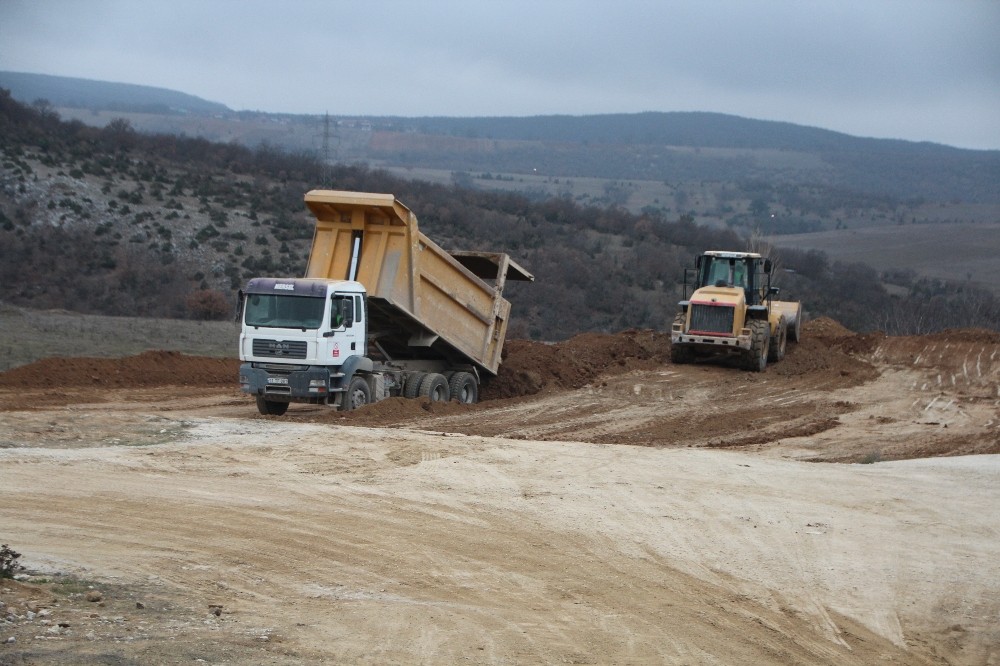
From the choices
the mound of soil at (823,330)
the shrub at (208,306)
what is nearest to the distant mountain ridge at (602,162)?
the shrub at (208,306)

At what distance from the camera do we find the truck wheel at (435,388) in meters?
20.8

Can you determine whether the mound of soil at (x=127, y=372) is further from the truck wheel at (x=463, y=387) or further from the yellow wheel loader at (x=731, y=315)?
the yellow wheel loader at (x=731, y=315)

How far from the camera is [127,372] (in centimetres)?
2416

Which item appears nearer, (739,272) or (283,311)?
(283,311)

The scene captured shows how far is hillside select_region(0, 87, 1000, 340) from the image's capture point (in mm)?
46156

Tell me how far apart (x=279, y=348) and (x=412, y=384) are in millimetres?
3176

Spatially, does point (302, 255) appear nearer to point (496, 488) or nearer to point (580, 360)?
point (580, 360)

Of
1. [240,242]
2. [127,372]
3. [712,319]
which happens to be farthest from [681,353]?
[240,242]

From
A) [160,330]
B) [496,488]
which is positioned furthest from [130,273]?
[496,488]

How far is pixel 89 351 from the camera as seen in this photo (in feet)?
90.7

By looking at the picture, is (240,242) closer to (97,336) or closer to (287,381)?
(97,336)

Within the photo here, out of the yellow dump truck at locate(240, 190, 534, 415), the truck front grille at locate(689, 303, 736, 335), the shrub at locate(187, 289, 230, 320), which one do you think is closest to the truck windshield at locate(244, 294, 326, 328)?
the yellow dump truck at locate(240, 190, 534, 415)

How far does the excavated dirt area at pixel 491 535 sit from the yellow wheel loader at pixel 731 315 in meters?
5.03

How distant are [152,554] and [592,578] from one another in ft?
12.2
